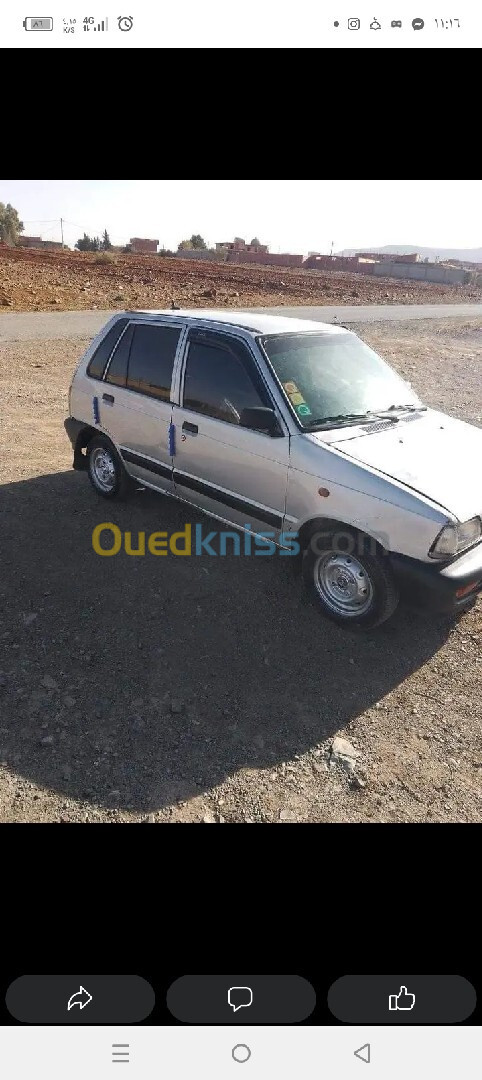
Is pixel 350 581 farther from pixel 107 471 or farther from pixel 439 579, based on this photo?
pixel 107 471

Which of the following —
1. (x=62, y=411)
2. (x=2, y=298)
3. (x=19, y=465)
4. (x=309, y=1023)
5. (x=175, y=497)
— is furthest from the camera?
(x=2, y=298)

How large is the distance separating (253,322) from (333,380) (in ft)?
2.58

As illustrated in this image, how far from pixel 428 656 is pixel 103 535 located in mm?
2658

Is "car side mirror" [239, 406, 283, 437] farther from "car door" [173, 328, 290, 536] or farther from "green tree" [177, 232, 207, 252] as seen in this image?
"green tree" [177, 232, 207, 252]

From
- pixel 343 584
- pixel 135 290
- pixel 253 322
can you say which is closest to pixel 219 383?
pixel 253 322

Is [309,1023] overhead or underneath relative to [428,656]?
overhead

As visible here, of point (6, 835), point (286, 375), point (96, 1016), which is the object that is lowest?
point (96, 1016)

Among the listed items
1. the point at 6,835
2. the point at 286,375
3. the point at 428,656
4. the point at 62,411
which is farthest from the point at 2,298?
the point at 6,835

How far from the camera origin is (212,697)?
3.12 meters

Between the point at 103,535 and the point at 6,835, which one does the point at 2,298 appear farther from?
the point at 6,835

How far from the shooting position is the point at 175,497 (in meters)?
4.63

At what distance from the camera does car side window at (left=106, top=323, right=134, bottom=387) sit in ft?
15.9

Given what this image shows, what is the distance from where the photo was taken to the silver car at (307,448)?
3238mm
